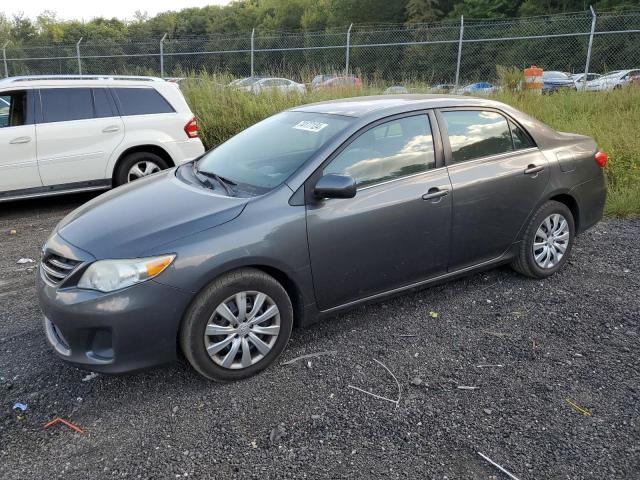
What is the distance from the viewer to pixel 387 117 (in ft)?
12.7

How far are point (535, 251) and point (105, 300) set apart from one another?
134 inches

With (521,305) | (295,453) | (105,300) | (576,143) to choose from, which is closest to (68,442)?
(105,300)

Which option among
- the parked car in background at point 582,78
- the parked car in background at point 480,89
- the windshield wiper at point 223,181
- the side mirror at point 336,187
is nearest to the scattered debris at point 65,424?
the windshield wiper at point 223,181

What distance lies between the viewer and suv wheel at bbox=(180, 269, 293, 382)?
3115 millimetres

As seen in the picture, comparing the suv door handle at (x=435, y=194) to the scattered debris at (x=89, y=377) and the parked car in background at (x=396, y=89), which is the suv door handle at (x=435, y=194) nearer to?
the scattered debris at (x=89, y=377)

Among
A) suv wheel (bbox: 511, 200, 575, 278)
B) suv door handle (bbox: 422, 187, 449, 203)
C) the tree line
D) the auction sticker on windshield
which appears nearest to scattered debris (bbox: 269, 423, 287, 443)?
suv door handle (bbox: 422, 187, 449, 203)

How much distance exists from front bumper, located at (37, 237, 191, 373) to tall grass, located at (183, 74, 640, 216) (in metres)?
6.86

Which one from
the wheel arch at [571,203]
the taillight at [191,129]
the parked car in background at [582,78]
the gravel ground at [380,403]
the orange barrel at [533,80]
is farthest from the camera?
the parked car in background at [582,78]

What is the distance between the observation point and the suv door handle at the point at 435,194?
3.85 metres

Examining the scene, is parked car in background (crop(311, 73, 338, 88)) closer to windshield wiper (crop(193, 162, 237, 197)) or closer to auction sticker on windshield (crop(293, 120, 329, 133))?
auction sticker on windshield (crop(293, 120, 329, 133))

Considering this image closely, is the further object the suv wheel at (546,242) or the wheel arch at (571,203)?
the wheel arch at (571,203)

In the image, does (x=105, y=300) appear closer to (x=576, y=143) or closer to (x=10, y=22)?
(x=576, y=143)

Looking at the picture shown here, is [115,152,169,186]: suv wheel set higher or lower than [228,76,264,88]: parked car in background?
lower

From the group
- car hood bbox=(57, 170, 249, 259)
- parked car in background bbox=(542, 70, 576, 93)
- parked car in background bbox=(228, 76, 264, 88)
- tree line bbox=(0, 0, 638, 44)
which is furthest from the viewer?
tree line bbox=(0, 0, 638, 44)
